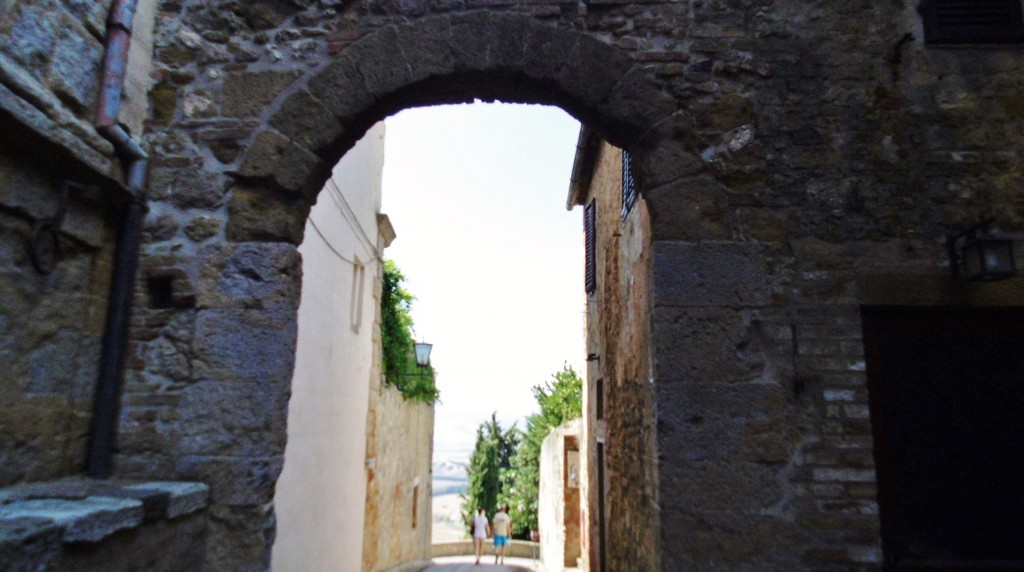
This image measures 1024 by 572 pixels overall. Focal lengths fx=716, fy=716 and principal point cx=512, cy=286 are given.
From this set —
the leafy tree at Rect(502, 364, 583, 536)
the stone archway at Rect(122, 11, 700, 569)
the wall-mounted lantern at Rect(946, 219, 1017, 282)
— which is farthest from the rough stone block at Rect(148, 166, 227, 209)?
the leafy tree at Rect(502, 364, 583, 536)

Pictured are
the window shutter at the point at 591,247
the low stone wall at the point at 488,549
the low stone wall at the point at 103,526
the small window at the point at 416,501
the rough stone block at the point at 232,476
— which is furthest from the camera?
the low stone wall at the point at 488,549

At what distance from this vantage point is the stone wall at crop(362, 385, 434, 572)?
27.4ft

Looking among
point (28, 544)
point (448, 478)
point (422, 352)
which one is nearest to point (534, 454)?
point (422, 352)

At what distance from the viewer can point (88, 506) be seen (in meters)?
2.40

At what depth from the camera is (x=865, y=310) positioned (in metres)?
3.22

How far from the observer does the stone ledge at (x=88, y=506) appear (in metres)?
2.09

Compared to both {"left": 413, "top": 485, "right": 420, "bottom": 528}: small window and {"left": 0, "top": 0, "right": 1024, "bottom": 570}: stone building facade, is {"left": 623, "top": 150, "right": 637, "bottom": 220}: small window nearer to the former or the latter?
{"left": 0, "top": 0, "right": 1024, "bottom": 570}: stone building facade

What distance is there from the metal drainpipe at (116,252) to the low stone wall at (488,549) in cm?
1484

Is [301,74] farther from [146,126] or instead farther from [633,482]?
[633,482]

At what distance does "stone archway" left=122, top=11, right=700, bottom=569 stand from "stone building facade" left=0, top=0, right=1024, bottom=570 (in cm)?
1

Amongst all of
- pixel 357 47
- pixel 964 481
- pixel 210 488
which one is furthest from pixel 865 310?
pixel 210 488

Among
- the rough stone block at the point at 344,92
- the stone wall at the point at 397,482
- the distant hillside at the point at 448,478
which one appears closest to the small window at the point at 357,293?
the stone wall at the point at 397,482

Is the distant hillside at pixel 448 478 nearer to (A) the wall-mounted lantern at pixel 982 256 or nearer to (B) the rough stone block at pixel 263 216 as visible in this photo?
(B) the rough stone block at pixel 263 216

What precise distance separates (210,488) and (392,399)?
6415mm
